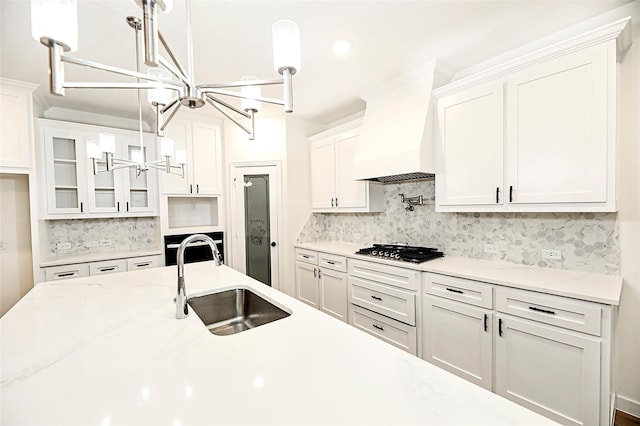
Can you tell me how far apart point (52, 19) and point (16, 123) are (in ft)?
9.67

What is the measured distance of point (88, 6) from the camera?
1.69 meters

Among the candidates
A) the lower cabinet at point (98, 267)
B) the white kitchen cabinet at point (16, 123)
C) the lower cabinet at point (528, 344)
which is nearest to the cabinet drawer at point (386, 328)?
the lower cabinet at point (528, 344)

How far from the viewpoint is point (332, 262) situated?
3.20 meters

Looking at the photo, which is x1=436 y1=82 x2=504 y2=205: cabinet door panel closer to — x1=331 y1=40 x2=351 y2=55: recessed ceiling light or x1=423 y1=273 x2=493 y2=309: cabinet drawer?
x1=423 y1=273 x2=493 y2=309: cabinet drawer

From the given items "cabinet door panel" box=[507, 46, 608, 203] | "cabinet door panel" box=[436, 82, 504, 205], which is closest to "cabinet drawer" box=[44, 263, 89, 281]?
"cabinet door panel" box=[436, 82, 504, 205]

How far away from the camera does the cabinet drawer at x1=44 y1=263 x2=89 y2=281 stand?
9.52 ft

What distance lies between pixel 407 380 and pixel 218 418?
1.76ft

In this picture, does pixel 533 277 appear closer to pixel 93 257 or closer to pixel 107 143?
pixel 107 143

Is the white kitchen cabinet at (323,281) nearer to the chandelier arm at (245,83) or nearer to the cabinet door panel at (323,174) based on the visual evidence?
the cabinet door panel at (323,174)

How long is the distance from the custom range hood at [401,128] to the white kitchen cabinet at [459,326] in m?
0.97

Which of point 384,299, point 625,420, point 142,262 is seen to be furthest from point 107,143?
point 625,420

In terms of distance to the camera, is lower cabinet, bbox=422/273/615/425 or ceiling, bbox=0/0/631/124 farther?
ceiling, bbox=0/0/631/124

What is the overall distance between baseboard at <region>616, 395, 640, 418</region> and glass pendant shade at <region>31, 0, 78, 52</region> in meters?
3.38

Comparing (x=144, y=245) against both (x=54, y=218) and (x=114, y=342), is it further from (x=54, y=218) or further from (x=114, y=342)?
(x=114, y=342)
